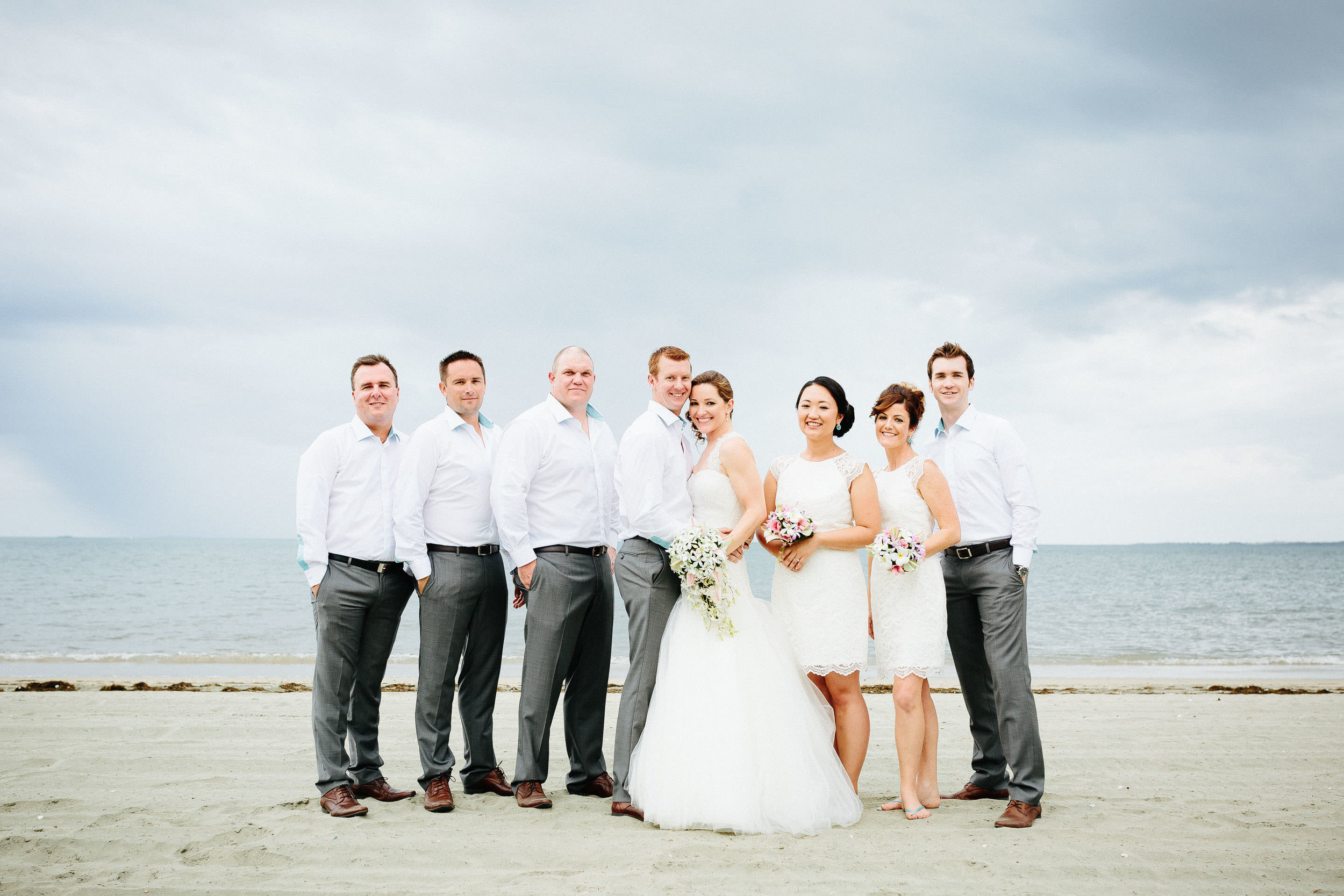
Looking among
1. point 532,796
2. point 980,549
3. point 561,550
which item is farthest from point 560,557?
point 980,549

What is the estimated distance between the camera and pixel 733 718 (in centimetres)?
445

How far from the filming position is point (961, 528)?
4.95 metres

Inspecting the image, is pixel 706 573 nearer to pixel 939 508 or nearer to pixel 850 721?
pixel 850 721

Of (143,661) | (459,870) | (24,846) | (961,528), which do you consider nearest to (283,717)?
(24,846)

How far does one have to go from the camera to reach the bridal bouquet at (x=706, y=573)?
179 inches

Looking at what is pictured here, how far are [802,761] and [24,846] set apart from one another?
3901 millimetres

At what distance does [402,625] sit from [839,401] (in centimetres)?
2128

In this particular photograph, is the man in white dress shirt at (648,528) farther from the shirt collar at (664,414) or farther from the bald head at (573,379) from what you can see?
the bald head at (573,379)

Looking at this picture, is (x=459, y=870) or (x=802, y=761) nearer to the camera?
(x=459, y=870)

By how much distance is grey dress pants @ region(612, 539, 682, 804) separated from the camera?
4723mm

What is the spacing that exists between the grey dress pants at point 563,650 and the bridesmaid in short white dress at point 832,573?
3.54ft

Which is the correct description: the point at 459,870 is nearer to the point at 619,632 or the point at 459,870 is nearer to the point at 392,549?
the point at 392,549

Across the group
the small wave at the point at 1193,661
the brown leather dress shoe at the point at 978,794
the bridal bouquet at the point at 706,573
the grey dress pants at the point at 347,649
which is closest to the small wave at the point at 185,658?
the small wave at the point at 1193,661

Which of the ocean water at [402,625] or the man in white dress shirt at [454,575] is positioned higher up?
the man in white dress shirt at [454,575]
